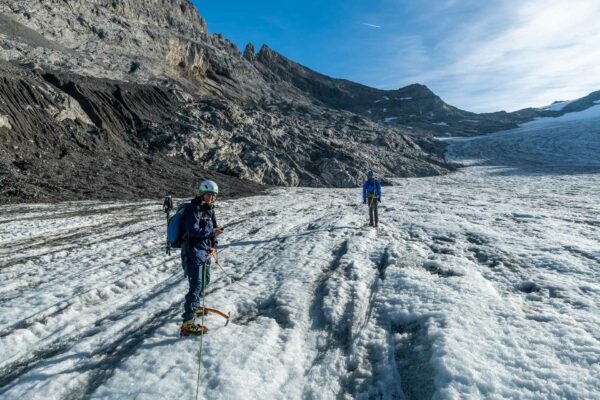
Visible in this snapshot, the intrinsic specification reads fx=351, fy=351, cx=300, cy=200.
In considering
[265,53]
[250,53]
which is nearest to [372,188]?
[250,53]

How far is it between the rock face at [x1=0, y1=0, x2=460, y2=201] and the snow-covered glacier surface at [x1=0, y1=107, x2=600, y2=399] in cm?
1718

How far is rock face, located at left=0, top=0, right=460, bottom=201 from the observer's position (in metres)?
28.6

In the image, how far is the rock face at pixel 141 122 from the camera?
28.6 meters

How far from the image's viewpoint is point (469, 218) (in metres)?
15.3

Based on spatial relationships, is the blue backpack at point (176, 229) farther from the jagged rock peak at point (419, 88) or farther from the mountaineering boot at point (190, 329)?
the jagged rock peak at point (419, 88)

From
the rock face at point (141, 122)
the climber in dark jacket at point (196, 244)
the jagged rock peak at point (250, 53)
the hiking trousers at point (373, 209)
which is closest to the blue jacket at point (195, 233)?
the climber in dark jacket at point (196, 244)

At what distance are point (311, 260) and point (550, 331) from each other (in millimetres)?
Result: 5802

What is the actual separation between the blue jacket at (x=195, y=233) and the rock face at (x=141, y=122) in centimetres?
2124


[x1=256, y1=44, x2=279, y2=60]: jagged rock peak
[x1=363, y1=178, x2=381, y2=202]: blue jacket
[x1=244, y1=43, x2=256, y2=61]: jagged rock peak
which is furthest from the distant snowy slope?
[x1=256, y1=44, x2=279, y2=60]: jagged rock peak

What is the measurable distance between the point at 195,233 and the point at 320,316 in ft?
9.52

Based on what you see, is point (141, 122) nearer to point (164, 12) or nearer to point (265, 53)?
point (164, 12)

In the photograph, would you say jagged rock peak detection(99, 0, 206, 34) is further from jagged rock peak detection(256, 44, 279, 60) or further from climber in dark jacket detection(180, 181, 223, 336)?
climber in dark jacket detection(180, 181, 223, 336)

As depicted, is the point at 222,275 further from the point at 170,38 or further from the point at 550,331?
the point at 170,38

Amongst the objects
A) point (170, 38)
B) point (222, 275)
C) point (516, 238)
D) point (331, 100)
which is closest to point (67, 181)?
point (222, 275)
